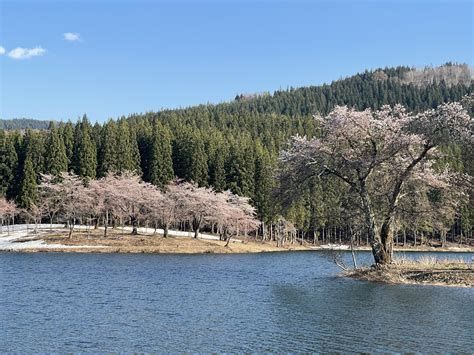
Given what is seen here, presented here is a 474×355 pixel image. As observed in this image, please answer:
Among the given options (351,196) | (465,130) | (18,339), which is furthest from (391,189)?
(18,339)

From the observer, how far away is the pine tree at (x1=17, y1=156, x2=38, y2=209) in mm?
88375

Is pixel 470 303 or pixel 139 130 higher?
pixel 139 130

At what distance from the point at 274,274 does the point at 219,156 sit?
59.4 m

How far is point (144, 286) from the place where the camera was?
31422 millimetres

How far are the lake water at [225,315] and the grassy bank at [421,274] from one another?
167cm

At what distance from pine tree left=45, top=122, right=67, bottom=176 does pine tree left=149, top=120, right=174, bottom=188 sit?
16.6 meters

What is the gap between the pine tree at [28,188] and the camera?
290 feet

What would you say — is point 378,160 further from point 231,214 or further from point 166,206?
point 166,206

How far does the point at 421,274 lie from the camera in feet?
110

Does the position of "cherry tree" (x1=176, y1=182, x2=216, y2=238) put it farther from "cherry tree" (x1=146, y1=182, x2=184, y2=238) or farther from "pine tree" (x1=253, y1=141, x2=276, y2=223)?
"pine tree" (x1=253, y1=141, x2=276, y2=223)

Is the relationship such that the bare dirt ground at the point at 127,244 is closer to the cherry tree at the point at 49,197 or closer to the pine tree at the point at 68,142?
the cherry tree at the point at 49,197

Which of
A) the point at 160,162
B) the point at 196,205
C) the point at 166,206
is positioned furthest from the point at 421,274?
the point at 160,162

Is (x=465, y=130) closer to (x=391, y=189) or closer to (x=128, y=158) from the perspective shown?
(x=391, y=189)

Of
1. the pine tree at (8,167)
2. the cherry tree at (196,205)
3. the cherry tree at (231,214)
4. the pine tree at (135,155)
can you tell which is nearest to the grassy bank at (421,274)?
the cherry tree at (231,214)
